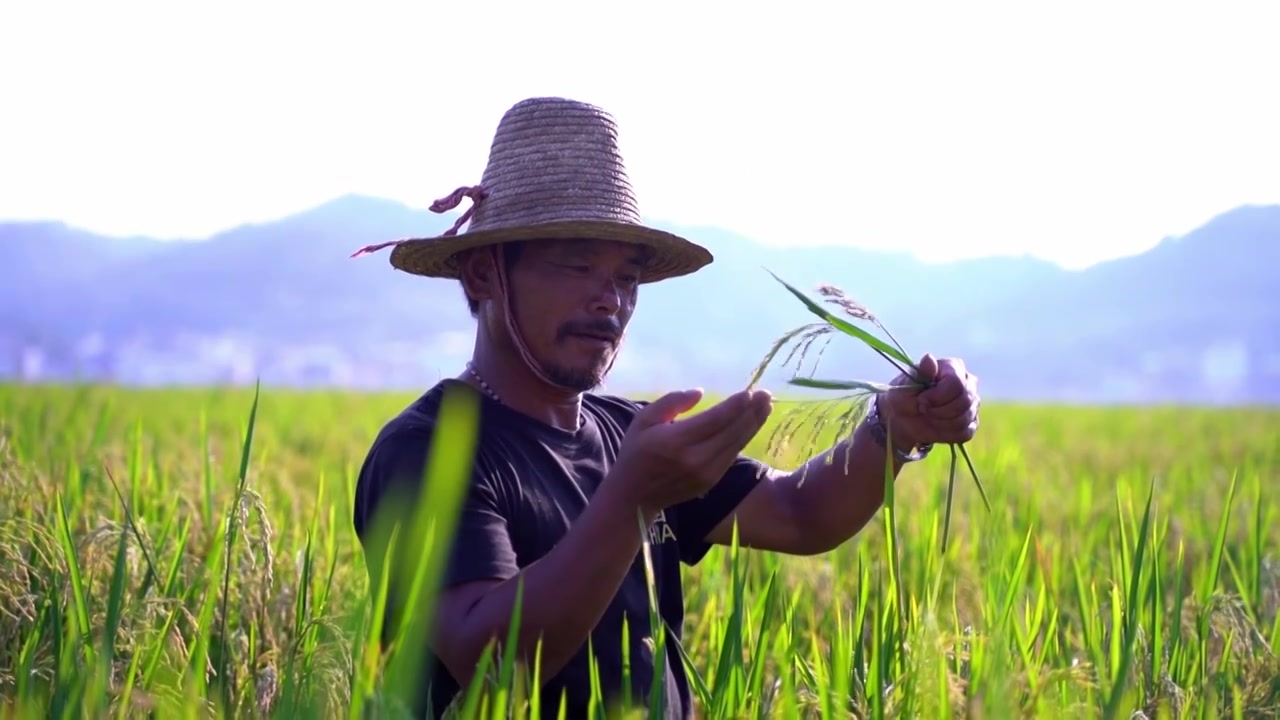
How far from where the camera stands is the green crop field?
1.71m

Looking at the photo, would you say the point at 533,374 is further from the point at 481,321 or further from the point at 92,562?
the point at 92,562

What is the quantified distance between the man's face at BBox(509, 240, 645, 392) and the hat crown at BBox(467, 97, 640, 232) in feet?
0.25

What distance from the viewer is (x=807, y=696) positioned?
5.80 ft

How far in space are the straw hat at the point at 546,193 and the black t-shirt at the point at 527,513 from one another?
31 cm

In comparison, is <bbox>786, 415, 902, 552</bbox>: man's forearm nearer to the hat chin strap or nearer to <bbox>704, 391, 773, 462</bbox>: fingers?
the hat chin strap

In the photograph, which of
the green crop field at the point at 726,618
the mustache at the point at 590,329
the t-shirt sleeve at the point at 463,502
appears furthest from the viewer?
the mustache at the point at 590,329

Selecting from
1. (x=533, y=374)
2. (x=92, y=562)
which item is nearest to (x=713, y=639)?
(x=533, y=374)

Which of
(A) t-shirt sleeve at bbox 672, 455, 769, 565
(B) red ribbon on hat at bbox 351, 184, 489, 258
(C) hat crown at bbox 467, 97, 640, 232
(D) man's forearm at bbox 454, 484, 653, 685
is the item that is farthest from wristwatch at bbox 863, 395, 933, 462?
(B) red ribbon on hat at bbox 351, 184, 489, 258

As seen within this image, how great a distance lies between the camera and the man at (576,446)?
1.79m

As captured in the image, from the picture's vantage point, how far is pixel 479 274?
2438mm

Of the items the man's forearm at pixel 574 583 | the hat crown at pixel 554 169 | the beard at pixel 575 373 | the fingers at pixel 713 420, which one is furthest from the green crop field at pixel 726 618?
the hat crown at pixel 554 169

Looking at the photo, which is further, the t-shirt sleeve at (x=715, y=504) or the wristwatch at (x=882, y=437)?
the t-shirt sleeve at (x=715, y=504)

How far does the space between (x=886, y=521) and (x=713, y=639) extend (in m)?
0.97

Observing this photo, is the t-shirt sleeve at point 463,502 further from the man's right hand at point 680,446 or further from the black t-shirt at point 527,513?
the man's right hand at point 680,446
